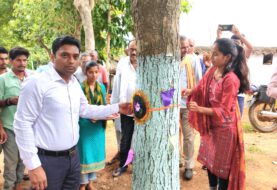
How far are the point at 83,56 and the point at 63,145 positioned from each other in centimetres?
210

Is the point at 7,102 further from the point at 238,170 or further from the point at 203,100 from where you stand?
the point at 238,170

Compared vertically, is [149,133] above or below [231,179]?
above

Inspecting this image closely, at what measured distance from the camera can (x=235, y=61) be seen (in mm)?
2723

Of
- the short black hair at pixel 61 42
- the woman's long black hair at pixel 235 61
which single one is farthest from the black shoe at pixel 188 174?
the short black hair at pixel 61 42

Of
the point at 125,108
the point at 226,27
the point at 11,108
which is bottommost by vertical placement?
the point at 11,108

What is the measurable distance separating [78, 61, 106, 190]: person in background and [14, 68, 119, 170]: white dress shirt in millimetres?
881

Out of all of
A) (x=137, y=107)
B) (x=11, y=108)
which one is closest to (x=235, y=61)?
(x=137, y=107)

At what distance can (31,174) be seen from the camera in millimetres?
1896

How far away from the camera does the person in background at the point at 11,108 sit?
10.1ft

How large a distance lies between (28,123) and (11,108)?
1471mm

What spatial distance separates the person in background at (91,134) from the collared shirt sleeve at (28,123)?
116 cm

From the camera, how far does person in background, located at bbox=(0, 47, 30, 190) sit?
10.1ft

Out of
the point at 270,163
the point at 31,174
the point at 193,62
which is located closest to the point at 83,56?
the point at 193,62

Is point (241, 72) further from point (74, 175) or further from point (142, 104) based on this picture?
point (74, 175)
